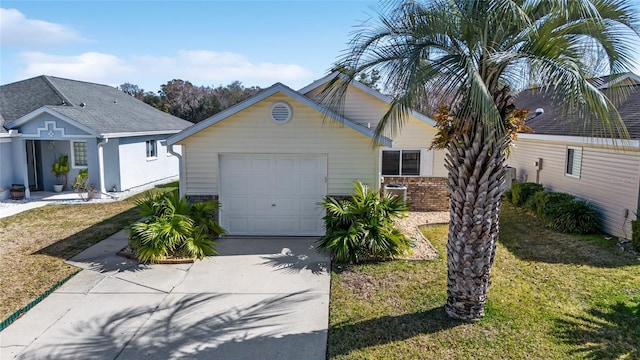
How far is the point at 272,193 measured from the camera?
10461 mm

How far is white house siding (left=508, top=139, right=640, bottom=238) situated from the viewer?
10.1 m

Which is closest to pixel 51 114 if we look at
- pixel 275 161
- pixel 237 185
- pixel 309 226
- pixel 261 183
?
pixel 237 185

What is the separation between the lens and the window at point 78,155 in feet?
55.6

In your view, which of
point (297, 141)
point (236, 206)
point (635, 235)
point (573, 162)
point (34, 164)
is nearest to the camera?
point (635, 235)

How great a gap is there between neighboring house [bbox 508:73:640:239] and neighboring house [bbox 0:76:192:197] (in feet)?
48.6

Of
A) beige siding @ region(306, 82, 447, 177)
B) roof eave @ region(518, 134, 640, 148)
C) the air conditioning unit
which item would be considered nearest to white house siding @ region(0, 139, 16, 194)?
beige siding @ region(306, 82, 447, 177)

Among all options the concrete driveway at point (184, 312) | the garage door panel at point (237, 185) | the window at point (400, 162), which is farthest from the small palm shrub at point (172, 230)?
the window at point (400, 162)

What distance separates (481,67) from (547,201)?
8.49 m

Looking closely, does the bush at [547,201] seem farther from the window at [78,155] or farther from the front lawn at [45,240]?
the window at [78,155]

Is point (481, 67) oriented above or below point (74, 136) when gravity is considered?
above

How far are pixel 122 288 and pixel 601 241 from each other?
11185mm

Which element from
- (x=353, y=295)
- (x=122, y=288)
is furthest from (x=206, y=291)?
(x=353, y=295)

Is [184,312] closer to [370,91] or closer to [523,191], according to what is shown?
[370,91]

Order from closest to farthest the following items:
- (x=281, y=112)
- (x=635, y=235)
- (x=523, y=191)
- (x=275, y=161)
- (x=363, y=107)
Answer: (x=635, y=235) < (x=281, y=112) < (x=275, y=161) < (x=523, y=191) < (x=363, y=107)
